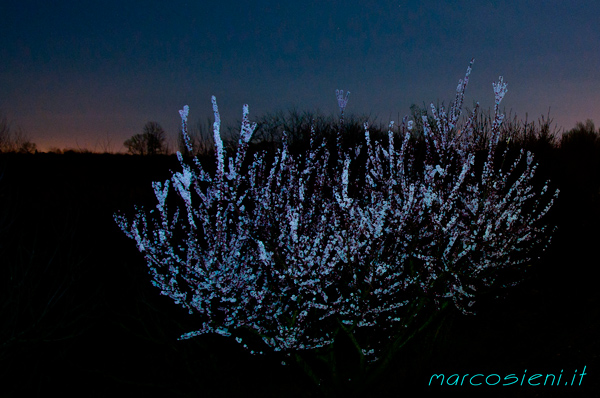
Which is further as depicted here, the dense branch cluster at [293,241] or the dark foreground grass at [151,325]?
the dark foreground grass at [151,325]

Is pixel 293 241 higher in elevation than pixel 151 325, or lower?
higher

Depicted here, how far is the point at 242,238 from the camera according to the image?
427 cm

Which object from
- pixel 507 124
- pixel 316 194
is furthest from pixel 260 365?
pixel 507 124

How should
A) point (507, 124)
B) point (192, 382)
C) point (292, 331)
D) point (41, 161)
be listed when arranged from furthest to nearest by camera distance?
1. point (507, 124)
2. point (41, 161)
3. point (192, 382)
4. point (292, 331)

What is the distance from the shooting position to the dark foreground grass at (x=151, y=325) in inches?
228

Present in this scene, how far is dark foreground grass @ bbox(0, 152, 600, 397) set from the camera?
5.79m

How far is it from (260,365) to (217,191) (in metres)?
3.41

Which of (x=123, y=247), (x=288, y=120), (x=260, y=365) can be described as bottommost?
(x=260, y=365)

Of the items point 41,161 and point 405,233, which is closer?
point 405,233

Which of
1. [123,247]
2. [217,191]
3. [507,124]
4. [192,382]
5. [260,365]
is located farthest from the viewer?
[507,124]

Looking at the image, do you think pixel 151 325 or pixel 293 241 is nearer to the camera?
pixel 293 241

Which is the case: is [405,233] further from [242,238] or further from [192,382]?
[192,382]

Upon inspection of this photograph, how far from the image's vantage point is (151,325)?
269 inches

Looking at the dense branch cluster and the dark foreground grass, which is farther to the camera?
the dark foreground grass
